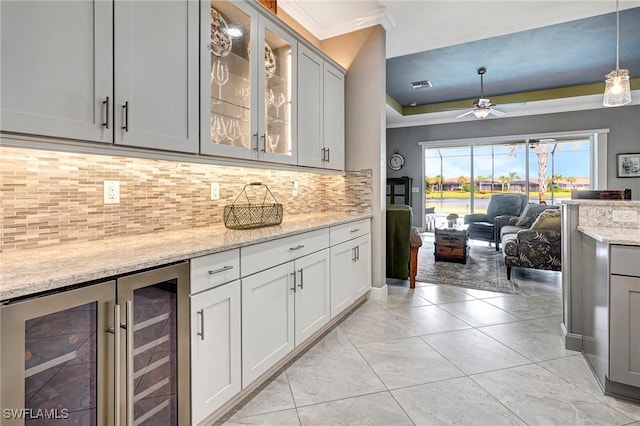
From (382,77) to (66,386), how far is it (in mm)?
3453

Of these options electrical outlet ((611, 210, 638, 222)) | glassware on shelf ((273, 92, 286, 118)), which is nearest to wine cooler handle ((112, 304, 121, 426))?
glassware on shelf ((273, 92, 286, 118))

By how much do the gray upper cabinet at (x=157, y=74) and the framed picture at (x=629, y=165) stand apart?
8138 millimetres

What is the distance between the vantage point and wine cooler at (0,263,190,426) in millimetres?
915

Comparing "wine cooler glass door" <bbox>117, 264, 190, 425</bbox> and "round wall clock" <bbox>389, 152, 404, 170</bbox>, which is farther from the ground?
"round wall clock" <bbox>389, 152, 404, 170</bbox>

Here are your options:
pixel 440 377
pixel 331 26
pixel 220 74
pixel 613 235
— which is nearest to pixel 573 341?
pixel 613 235

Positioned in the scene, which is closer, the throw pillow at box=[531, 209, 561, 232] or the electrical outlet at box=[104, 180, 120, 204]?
the electrical outlet at box=[104, 180, 120, 204]

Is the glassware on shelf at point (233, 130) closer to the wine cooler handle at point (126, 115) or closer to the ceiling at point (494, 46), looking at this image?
the wine cooler handle at point (126, 115)

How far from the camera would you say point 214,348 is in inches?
59.9

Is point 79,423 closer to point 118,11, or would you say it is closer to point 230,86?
point 118,11

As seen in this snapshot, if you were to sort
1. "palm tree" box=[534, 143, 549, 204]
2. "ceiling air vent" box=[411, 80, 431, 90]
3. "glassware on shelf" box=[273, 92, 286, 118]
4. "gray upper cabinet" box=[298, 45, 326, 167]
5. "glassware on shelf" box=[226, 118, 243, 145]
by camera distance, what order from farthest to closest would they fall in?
"palm tree" box=[534, 143, 549, 204] → "ceiling air vent" box=[411, 80, 431, 90] → "gray upper cabinet" box=[298, 45, 326, 167] → "glassware on shelf" box=[273, 92, 286, 118] → "glassware on shelf" box=[226, 118, 243, 145]

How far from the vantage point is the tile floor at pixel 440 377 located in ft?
5.54

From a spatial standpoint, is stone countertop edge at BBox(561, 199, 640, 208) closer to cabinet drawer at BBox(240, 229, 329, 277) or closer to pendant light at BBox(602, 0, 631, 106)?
pendant light at BBox(602, 0, 631, 106)

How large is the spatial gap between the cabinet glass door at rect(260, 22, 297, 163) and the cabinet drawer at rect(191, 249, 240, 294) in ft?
3.15

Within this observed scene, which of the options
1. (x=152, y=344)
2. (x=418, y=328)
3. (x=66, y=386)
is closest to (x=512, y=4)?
(x=418, y=328)
